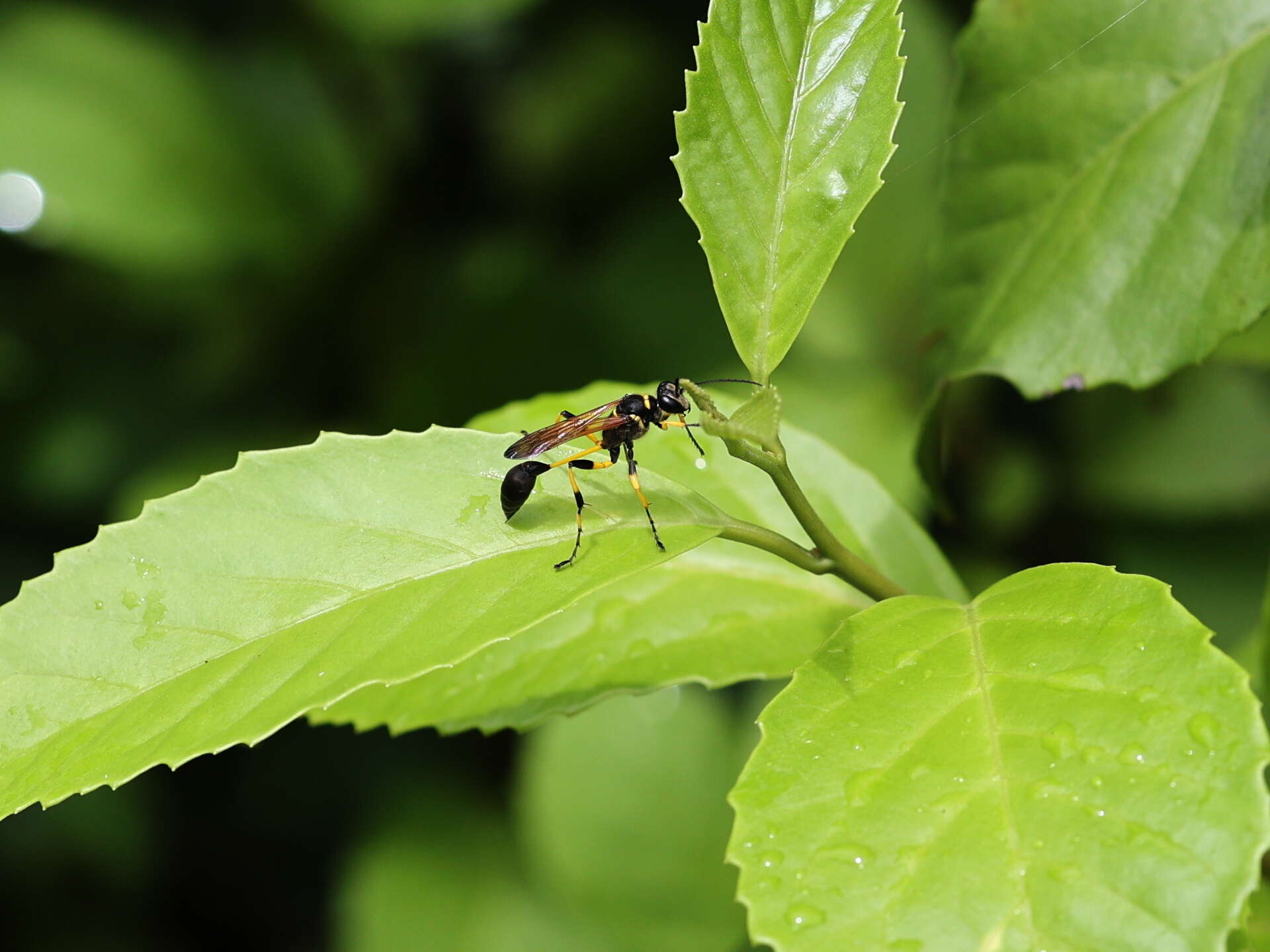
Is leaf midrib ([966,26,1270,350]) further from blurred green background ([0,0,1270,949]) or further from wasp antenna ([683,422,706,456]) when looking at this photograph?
blurred green background ([0,0,1270,949])

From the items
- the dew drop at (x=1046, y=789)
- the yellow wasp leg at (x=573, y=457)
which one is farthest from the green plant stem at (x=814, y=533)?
the dew drop at (x=1046, y=789)

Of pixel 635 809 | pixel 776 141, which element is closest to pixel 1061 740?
pixel 776 141

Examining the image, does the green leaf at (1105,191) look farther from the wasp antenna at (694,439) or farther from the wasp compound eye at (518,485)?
the wasp compound eye at (518,485)

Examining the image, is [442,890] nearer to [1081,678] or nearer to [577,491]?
[577,491]

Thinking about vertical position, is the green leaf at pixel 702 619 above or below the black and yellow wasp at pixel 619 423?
below

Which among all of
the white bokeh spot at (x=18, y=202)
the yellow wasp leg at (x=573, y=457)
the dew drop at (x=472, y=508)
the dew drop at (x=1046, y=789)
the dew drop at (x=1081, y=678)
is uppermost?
the white bokeh spot at (x=18, y=202)
